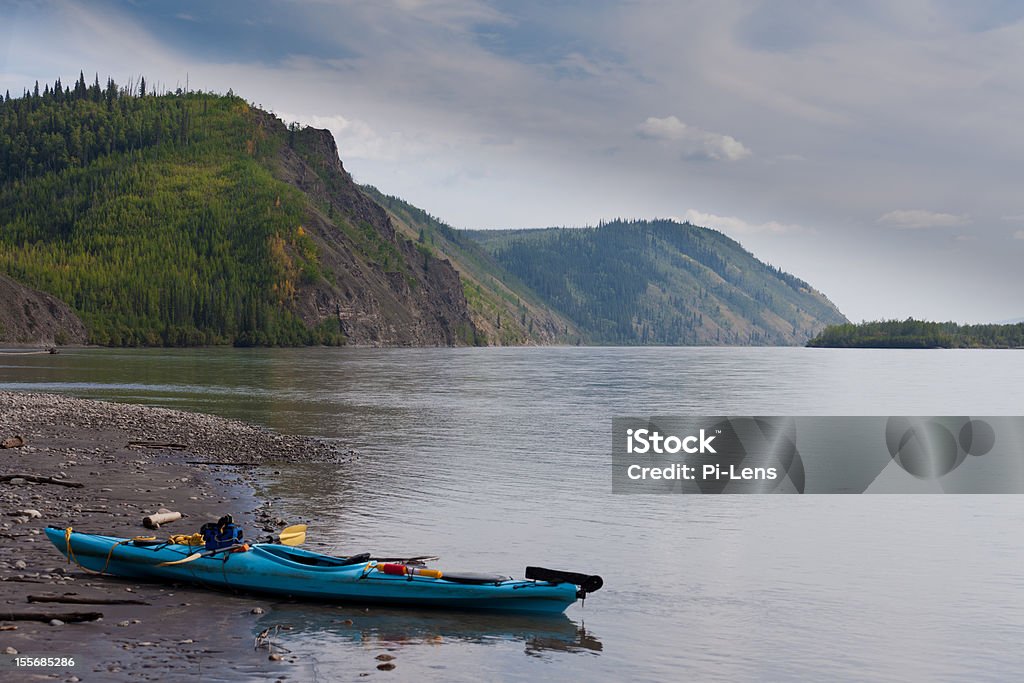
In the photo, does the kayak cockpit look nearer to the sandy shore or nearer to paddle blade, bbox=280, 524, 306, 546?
the sandy shore

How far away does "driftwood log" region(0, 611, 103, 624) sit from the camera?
769 inches

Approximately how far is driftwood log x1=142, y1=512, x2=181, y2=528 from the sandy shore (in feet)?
1.02

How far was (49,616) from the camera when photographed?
19969mm

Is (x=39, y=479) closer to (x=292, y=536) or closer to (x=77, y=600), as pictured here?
(x=292, y=536)

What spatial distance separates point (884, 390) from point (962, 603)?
10769 cm

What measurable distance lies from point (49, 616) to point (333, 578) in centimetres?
580

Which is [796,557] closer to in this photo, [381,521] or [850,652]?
[850,652]

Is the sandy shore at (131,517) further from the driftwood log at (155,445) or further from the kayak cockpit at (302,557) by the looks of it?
the kayak cockpit at (302,557)

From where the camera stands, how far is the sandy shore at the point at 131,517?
18328 mm

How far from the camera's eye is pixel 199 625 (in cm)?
2064

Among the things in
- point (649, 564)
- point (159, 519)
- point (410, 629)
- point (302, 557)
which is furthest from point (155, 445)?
point (410, 629)

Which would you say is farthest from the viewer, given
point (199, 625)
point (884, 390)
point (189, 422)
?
point (884, 390)

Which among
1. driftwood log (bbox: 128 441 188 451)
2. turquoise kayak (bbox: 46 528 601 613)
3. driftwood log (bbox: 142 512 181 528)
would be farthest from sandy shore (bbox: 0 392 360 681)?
turquoise kayak (bbox: 46 528 601 613)

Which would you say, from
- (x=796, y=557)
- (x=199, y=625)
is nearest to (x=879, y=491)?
(x=796, y=557)
